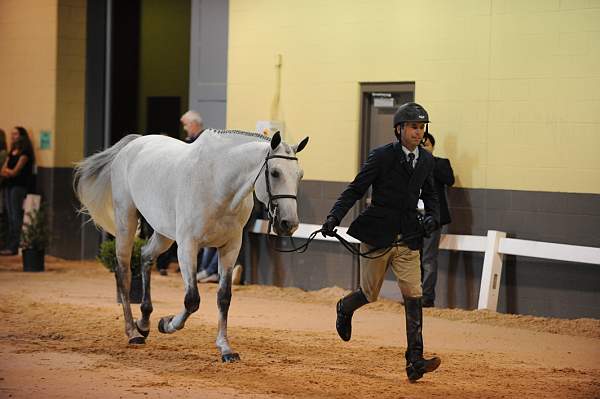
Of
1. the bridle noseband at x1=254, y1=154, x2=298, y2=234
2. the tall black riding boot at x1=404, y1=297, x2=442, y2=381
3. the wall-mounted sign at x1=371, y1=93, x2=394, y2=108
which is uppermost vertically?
the wall-mounted sign at x1=371, y1=93, x2=394, y2=108

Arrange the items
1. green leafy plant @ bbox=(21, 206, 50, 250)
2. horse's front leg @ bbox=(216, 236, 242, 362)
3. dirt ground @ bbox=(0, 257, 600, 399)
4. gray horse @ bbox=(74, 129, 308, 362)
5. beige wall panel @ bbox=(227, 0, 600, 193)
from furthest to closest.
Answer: green leafy plant @ bbox=(21, 206, 50, 250)
beige wall panel @ bbox=(227, 0, 600, 193)
horse's front leg @ bbox=(216, 236, 242, 362)
gray horse @ bbox=(74, 129, 308, 362)
dirt ground @ bbox=(0, 257, 600, 399)

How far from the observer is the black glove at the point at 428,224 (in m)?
7.19

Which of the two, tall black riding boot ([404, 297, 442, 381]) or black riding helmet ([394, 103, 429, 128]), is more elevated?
black riding helmet ([394, 103, 429, 128])

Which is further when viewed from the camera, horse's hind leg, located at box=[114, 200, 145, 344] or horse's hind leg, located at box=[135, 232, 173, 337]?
horse's hind leg, located at box=[114, 200, 145, 344]

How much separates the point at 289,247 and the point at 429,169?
593cm

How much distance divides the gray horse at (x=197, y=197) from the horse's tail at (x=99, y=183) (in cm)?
26

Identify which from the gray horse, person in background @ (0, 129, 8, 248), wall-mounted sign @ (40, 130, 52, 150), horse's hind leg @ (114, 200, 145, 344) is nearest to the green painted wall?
wall-mounted sign @ (40, 130, 52, 150)

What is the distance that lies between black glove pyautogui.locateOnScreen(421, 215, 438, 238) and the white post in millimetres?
3826

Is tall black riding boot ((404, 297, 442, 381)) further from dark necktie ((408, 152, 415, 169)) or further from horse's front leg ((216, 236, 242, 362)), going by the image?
horse's front leg ((216, 236, 242, 362))

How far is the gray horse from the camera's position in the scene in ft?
24.2

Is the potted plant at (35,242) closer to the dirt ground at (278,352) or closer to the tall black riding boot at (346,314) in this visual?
the dirt ground at (278,352)

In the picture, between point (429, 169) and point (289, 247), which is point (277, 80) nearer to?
point (289, 247)

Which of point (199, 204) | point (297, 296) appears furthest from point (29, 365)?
point (297, 296)

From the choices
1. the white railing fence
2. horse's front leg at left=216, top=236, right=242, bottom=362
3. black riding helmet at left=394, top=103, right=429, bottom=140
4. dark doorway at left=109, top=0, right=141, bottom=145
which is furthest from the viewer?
dark doorway at left=109, top=0, right=141, bottom=145
